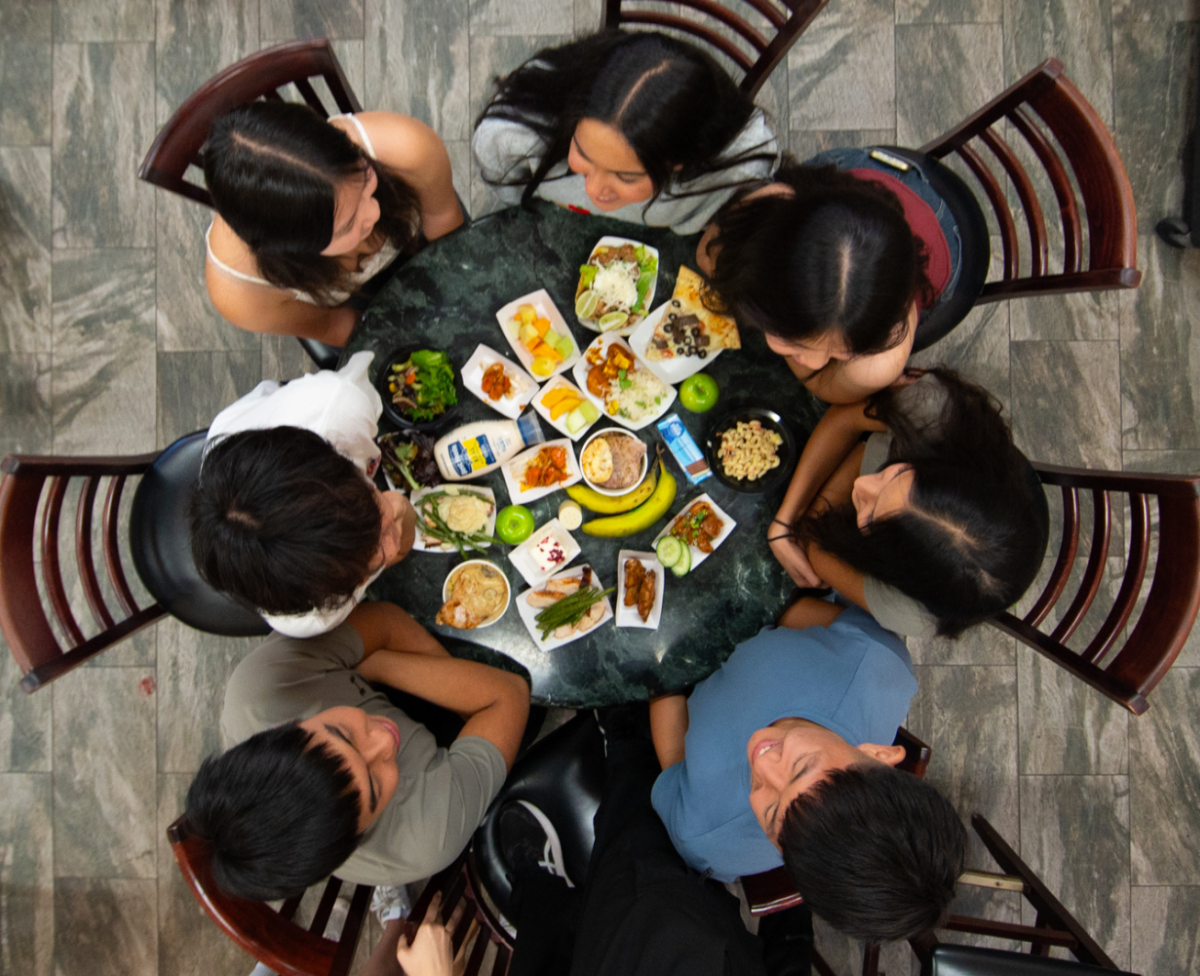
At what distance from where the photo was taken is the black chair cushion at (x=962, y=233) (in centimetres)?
196

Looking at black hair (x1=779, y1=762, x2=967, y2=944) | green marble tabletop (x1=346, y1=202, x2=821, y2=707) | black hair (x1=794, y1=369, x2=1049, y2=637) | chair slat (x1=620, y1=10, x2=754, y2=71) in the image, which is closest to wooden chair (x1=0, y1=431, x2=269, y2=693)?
green marble tabletop (x1=346, y1=202, x2=821, y2=707)

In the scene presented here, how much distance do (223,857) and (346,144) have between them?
1451mm

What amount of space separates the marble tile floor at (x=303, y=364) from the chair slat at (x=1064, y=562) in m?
0.84

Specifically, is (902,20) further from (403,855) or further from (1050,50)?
(403,855)

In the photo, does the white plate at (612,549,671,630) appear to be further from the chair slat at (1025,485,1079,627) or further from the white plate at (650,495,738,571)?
the chair slat at (1025,485,1079,627)

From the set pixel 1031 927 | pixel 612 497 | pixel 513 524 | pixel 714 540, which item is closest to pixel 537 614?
pixel 513 524

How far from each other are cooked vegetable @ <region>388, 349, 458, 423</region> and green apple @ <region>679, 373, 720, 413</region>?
58 centimetres

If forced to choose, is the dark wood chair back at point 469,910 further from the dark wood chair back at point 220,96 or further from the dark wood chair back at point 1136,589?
the dark wood chair back at point 220,96

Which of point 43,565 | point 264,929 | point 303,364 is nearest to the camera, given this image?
point 264,929

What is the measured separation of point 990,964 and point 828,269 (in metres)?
1.63

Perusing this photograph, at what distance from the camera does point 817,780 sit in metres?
1.44

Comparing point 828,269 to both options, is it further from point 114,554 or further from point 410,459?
point 114,554

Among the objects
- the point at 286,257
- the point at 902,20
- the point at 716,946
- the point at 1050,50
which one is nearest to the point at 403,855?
the point at 716,946

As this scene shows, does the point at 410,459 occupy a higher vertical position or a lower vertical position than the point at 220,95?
lower
